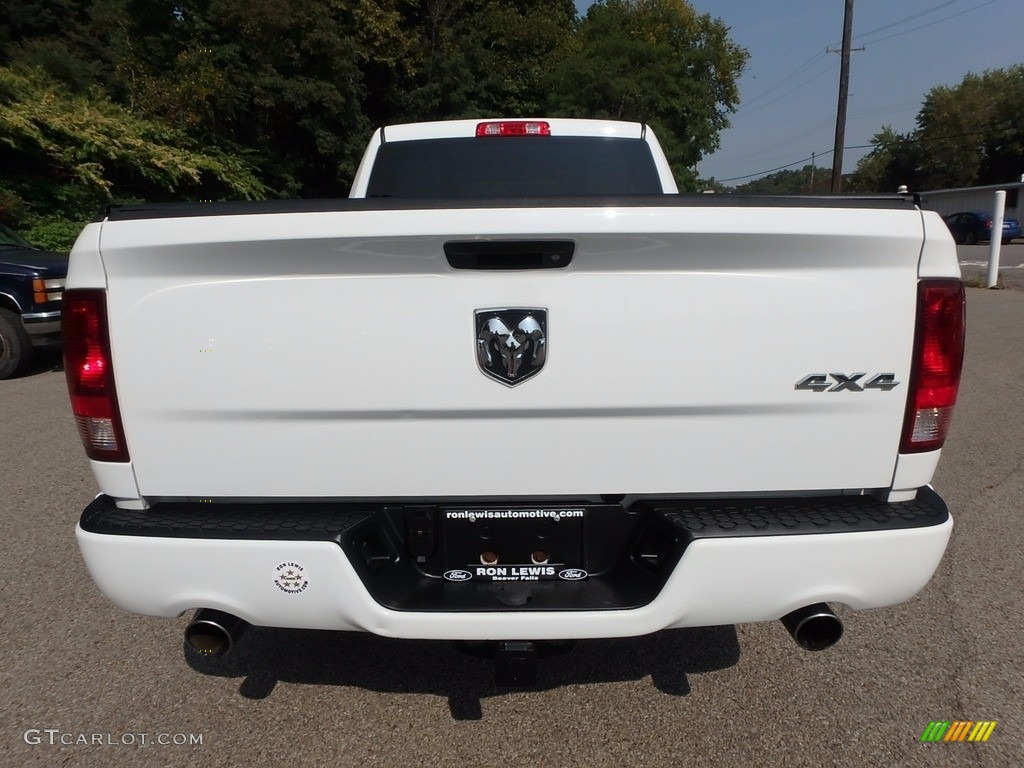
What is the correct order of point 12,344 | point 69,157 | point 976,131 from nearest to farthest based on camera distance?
point 12,344
point 69,157
point 976,131

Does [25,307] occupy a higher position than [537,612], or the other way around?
[25,307]

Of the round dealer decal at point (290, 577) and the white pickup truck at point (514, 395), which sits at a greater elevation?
the white pickup truck at point (514, 395)

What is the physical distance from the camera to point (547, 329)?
184 centimetres

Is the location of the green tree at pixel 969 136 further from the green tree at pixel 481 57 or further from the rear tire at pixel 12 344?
the rear tire at pixel 12 344

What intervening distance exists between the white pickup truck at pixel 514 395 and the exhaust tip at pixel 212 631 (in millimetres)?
92

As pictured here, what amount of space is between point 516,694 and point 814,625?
1074 mm

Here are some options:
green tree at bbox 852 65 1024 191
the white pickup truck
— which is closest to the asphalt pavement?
the white pickup truck

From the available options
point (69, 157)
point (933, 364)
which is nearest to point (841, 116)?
point (69, 157)

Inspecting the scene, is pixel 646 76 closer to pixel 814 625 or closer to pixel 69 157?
pixel 69 157

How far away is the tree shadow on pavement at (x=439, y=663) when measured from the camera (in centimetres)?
259

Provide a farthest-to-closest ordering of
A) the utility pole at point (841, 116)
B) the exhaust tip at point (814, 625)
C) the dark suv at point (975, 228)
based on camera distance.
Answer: the dark suv at point (975, 228) → the utility pole at point (841, 116) → the exhaust tip at point (814, 625)
